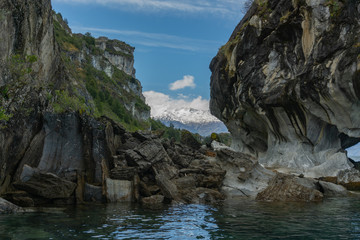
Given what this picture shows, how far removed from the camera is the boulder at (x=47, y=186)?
1892cm

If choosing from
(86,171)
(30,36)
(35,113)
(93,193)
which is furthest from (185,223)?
(30,36)

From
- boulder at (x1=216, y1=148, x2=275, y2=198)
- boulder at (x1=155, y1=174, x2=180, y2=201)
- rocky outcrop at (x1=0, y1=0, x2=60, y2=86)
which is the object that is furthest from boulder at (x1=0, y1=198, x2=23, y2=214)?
boulder at (x1=216, y1=148, x2=275, y2=198)

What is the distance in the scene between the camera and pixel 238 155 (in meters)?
28.8

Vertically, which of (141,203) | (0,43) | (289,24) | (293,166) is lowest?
(141,203)

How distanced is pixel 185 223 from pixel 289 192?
1208cm

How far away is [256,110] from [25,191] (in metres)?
31.7

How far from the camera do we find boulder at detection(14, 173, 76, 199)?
1892cm

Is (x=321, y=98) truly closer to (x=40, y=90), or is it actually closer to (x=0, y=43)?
(x=40, y=90)

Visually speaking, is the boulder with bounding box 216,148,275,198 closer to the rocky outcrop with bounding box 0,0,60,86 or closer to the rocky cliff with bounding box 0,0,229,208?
the rocky cliff with bounding box 0,0,229,208

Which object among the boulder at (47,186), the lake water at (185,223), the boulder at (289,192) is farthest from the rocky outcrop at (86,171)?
the boulder at (289,192)

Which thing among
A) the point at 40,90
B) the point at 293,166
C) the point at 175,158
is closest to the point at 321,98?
the point at 293,166

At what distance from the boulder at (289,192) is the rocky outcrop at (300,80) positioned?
1106cm

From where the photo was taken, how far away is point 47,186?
1916 centimetres

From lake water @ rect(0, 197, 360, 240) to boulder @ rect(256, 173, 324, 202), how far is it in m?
3.78
